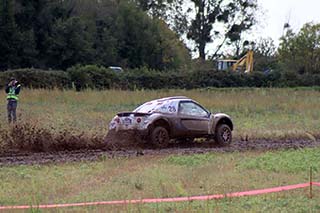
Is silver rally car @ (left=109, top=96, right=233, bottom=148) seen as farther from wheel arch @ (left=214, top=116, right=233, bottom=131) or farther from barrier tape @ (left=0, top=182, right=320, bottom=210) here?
barrier tape @ (left=0, top=182, right=320, bottom=210)

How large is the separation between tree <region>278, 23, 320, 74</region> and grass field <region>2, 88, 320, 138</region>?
115 ft

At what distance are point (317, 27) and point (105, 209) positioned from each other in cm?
7486

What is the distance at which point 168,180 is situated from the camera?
1227 centimetres

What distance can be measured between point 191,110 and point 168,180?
8.30 meters

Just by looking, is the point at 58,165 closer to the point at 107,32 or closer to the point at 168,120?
the point at 168,120

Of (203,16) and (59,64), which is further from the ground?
(203,16)

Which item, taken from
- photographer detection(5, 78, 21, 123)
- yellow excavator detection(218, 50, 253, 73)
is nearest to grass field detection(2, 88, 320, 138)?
photographer detection(5, 78, 21, 123)

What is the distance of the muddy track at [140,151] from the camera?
1627 centimetres

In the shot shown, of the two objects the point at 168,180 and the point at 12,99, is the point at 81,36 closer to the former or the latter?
the point at 12,99

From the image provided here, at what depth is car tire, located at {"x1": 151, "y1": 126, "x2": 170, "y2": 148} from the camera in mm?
19047

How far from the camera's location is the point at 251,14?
303ft

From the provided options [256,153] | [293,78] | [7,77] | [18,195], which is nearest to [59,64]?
[7,77]

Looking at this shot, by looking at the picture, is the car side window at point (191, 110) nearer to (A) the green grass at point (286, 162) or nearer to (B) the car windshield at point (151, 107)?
(B) the car windshield at point (151, 107)

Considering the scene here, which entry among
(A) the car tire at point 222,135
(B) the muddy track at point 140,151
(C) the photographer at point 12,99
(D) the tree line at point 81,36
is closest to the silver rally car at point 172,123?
(A) the car tire at point 222,135
